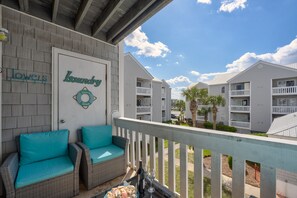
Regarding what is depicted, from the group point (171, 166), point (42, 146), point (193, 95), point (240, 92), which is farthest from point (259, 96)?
point (42, 146)

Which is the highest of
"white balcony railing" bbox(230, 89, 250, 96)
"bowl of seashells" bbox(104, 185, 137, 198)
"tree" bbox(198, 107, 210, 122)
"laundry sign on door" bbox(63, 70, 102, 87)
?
"white balcony railing" bbox(230, 89, 250, 96)

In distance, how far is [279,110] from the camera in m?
12.1

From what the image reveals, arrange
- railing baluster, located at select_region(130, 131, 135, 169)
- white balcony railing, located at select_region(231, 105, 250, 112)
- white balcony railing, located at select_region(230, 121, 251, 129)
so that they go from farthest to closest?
→ white balcony railing, located at select_region(231, 105, 250, 112), white balcony railing, located at select_region(230, 121, 251, 129), railing baluster, located at select_region(130, 131, 135, 169)

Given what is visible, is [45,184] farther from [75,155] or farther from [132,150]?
[132,150]

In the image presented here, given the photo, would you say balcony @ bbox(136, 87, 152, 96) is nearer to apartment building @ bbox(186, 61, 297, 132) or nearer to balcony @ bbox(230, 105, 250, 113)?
apartment building @ bbox(186, 61, 297, 132)

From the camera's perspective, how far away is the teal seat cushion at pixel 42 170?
5.25 feet

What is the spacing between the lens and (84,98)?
2.89 m

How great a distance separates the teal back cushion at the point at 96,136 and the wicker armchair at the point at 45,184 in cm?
39

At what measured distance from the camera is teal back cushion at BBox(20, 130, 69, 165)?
2.00 m

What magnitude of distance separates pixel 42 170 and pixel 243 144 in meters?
2.46

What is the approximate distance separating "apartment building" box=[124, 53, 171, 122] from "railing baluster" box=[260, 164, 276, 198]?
10.9 metres

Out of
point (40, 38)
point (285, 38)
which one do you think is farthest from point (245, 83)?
point (40, 38)

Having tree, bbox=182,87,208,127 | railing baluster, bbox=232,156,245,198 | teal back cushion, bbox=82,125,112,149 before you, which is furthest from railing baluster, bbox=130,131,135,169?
tree, bbox=182,87,208,127

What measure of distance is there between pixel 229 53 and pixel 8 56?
692 inches
